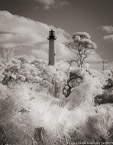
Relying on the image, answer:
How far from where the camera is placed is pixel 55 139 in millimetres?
3510

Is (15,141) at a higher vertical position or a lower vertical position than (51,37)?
lower

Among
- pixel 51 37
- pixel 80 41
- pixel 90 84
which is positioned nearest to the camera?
pixel 90 84

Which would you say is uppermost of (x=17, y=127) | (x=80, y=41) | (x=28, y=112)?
(x=80, y=41)

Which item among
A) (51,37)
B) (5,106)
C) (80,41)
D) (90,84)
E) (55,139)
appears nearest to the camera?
(55,139)

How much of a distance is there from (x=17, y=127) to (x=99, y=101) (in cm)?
409

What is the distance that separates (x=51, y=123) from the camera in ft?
11.6

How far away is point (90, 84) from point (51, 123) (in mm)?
4592

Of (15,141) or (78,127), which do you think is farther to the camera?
(78,127)

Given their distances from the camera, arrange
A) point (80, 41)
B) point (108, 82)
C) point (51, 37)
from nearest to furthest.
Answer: point (108, 82) → point (80, 41) → point (51, 37)

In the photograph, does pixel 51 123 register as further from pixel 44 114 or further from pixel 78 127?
pixel 78 127

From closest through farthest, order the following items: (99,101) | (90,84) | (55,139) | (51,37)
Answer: (55,139) < (99,101) < (90,84) < (51,37)

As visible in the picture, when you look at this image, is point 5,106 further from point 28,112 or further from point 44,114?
point 44,114

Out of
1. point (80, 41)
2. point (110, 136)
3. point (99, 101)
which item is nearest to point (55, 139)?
point (110, 136)

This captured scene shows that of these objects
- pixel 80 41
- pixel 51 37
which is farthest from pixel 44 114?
pixel 51 37
